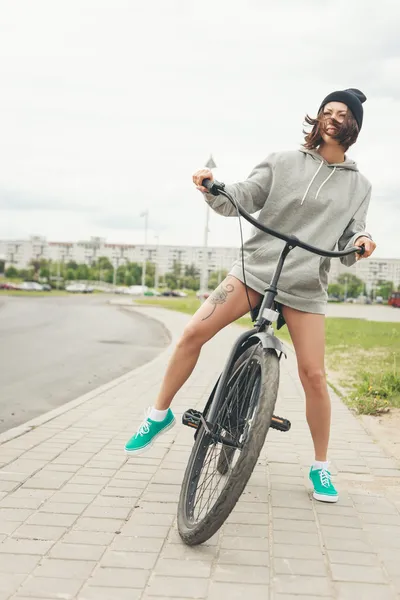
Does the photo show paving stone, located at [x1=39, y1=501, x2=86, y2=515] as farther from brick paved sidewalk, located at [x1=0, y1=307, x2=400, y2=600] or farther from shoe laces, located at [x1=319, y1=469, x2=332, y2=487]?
shoe laces, located at [x1=319, y1=469, x2=332, y2=487]

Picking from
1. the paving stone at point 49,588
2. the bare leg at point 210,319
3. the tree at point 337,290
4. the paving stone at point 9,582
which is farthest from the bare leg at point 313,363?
the tree at point 337,290

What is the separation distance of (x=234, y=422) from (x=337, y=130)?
157cm

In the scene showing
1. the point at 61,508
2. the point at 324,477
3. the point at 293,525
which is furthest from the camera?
the point at 324,477

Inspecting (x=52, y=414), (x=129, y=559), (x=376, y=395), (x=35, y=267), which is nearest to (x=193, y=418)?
(x=129, y=559)

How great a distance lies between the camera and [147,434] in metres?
3.74

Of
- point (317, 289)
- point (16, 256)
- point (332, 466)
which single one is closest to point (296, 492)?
point (332, 466)

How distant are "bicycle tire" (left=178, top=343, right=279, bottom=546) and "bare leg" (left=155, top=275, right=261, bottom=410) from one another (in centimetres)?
36

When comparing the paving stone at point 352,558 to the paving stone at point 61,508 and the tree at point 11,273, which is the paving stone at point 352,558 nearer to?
the paving stone at point 61,508

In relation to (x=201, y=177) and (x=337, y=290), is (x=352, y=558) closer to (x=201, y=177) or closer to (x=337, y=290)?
(x=201, y=177)

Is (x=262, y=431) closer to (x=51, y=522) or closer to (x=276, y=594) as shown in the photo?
(x=276, y=594)

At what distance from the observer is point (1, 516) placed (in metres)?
3.28

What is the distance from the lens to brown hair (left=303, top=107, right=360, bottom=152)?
3.54 metres

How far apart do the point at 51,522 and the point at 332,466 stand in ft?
6.78

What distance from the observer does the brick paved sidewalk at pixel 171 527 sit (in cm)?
257
